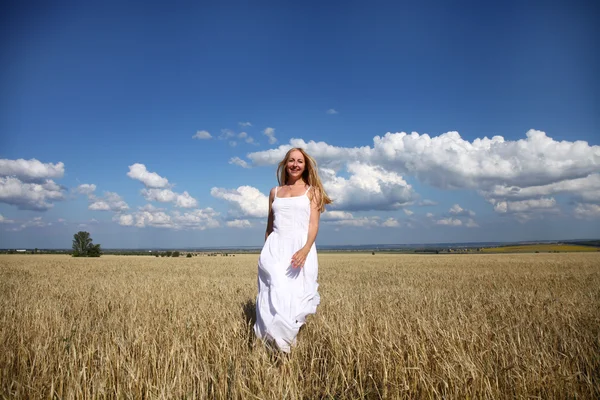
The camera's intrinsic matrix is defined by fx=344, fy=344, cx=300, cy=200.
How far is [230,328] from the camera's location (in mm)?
4469

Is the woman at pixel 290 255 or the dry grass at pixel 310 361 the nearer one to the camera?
the dry grass at pixel 310 361

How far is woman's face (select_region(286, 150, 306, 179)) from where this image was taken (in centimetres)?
455

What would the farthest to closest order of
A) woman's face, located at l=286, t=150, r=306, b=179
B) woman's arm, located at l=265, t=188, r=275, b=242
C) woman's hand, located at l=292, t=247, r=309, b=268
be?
woman's arm, located at l=265, t=188, r=275, b=242 < woman's face, located at l=286, t=150, r=306, b=179 < woman's hand, located at l=292, t=247, r=309, b=268

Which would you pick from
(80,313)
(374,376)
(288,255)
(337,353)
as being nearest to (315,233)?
(288,255)

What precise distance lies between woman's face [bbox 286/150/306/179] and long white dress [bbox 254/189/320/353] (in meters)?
0.35

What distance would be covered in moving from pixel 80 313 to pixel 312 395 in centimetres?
516

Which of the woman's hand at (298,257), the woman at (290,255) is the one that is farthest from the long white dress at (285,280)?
the woman's hand at (298,257)

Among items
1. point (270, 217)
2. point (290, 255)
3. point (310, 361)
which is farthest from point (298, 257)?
Answer: point (310, 361)

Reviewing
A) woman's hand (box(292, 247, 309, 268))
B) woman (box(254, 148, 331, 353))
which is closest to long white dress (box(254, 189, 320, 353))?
woman (box(254, 148, 331, 353))

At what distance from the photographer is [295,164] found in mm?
4547

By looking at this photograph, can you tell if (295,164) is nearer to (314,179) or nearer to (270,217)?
(314,179)

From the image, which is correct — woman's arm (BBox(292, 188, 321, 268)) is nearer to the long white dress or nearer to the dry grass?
the long white dress

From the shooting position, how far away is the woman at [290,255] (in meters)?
Result: 3.97

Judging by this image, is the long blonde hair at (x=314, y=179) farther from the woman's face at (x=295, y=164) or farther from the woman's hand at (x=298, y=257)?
the woman's hand at (x=298, y=257)
